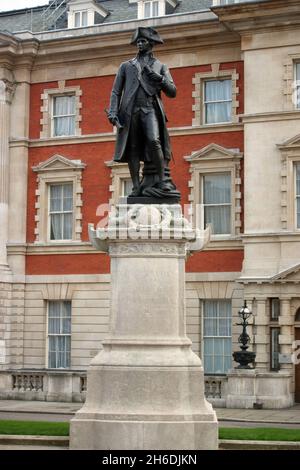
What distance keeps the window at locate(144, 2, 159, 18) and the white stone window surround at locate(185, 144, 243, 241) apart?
22.1 feet

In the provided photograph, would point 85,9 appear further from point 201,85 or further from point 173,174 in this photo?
point 173,174

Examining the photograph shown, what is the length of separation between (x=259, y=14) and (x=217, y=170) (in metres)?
5.64

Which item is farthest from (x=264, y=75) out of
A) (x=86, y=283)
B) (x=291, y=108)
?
(x=86, y=283)

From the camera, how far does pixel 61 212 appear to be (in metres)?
34.6

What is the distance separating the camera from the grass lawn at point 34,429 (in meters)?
14.1

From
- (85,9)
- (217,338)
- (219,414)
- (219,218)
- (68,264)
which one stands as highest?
(85,9)

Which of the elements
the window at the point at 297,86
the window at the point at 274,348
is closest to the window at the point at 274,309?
the window at the point at 274,348

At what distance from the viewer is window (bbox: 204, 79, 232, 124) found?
32.7 m

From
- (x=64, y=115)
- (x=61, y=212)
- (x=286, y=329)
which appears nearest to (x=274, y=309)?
(x=286, y=329)

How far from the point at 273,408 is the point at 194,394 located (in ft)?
51.9

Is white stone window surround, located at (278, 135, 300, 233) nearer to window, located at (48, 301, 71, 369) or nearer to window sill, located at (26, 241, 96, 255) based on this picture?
window sill, located at (26, 241, 96, 255)

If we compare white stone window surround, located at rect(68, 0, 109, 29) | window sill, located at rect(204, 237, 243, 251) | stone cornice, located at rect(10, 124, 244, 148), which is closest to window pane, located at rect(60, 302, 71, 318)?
window sill, located at rect(204, 237, 243, 251)

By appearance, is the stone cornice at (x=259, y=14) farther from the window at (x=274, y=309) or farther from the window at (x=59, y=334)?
the window at (x=59, y=334)

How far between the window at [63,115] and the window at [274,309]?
10.7 meters
